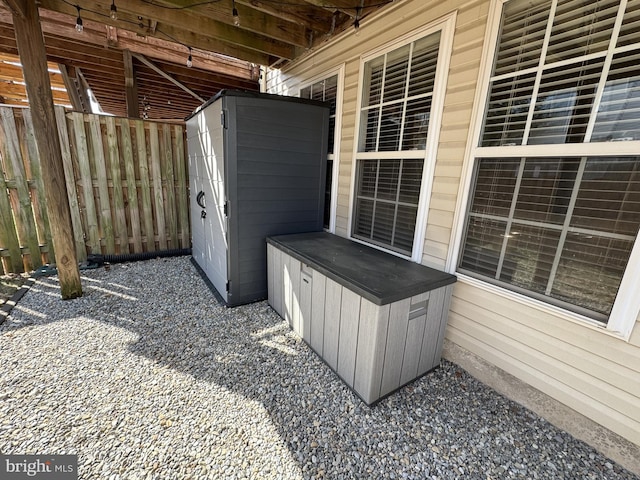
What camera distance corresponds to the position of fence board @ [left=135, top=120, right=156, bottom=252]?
3.96 m

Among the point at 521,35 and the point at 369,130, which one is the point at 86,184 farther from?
the point at 521,35

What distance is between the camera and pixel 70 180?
3648mm

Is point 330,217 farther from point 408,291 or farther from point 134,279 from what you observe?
point 134,279

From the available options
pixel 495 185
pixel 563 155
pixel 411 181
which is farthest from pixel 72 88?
pixel 563 155

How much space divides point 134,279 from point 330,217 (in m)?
2.69

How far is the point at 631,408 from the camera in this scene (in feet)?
4.71

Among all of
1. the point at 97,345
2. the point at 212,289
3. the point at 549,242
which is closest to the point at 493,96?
the point at 549,242

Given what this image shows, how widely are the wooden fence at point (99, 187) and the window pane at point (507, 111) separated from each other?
4220 millimetres

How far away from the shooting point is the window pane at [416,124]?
2217 millimetres

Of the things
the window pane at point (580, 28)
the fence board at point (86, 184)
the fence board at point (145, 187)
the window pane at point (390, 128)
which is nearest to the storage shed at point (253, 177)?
the window pane at point (390, 128)

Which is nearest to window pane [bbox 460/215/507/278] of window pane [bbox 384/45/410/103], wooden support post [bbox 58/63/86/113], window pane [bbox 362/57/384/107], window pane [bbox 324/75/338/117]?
window pane [bbox 384/45/410/103]

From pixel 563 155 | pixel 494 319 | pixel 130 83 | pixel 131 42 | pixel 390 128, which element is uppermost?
pixel 131 42

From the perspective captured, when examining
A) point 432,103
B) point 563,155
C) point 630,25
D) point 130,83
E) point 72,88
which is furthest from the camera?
point 72,88

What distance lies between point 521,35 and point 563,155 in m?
0.81
